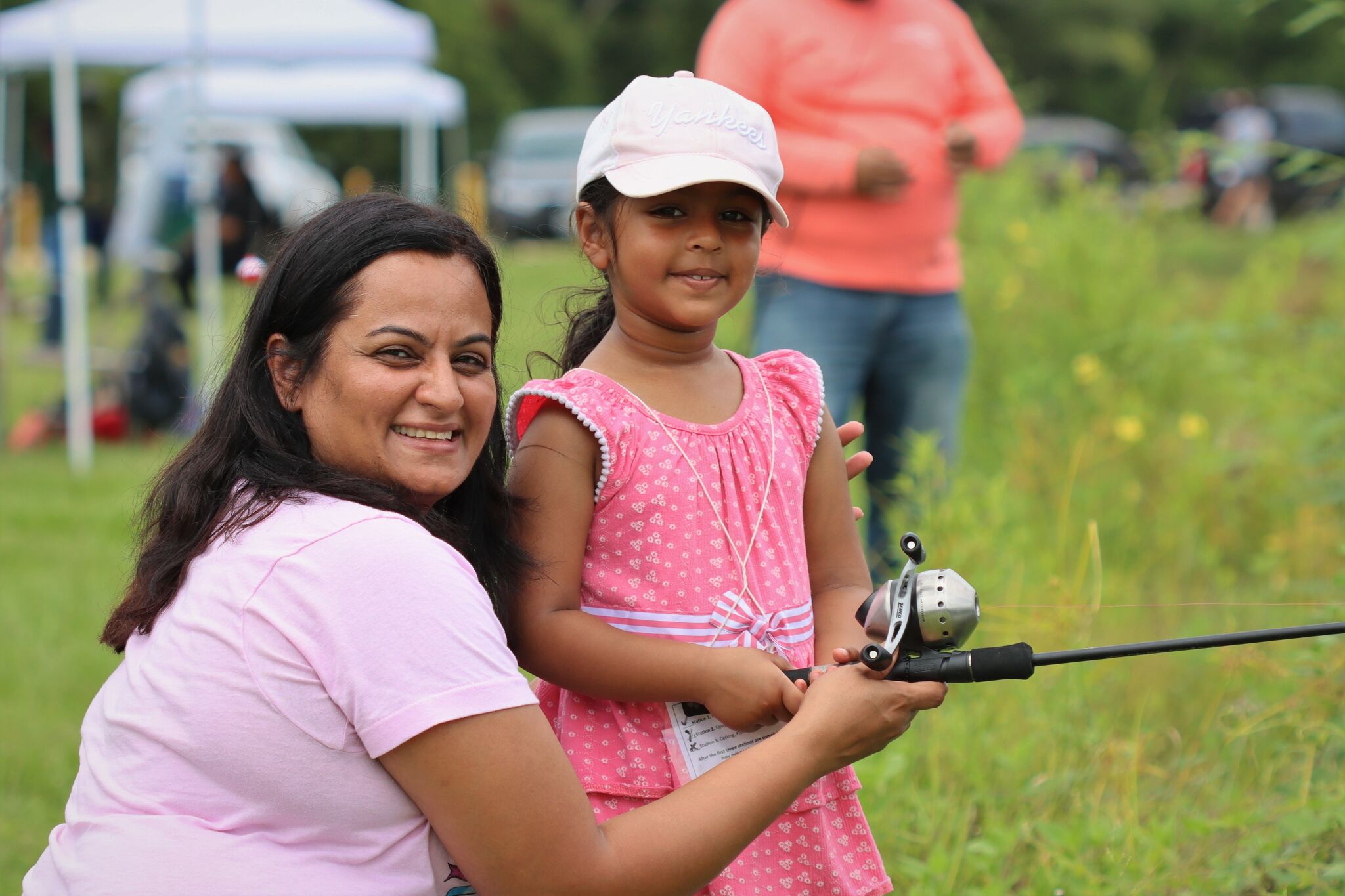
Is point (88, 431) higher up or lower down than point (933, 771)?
lower down

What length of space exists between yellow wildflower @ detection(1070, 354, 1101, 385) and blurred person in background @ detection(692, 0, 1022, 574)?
100 cm

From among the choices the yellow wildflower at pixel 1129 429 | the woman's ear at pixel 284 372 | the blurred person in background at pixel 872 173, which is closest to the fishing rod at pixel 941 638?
the woman's ear at pixel 284 372

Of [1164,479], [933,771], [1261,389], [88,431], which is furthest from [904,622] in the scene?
[88,431]

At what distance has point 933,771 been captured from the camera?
2848 mm

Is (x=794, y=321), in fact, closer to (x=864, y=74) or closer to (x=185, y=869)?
(x=864, y=74)

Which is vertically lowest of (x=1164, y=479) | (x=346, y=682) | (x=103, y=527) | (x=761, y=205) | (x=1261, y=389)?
(x=103, y=527)

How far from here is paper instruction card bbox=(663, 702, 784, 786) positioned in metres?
1.83

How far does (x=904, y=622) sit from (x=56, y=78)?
7.00 meters

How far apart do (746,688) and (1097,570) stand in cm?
117

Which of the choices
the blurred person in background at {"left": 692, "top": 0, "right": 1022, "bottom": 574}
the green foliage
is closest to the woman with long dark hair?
the green foliage

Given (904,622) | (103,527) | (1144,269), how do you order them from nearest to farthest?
1. (904,622)
2. (103,527)
3. (1144,269)

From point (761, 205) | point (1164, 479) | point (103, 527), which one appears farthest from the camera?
point (103, 527)

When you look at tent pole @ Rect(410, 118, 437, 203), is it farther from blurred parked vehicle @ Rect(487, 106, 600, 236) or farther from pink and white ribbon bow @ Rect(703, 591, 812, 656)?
pink and white ribbon bow @ Rect(703, 591, 812, 656)

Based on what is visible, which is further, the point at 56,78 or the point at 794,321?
the point at 56,78
